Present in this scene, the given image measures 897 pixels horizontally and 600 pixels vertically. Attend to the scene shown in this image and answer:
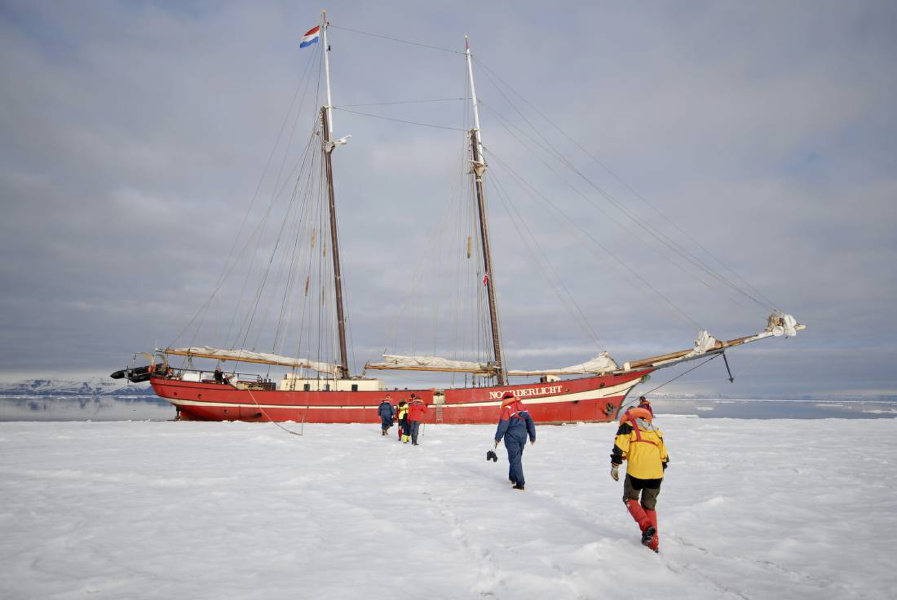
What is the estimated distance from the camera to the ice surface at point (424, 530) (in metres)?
4.47

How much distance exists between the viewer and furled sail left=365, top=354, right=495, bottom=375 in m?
28.8

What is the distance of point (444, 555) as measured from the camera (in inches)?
207

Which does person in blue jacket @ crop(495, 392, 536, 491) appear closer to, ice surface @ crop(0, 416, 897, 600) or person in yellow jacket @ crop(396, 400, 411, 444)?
ice surface @ crop(0, 416, 897, 600)

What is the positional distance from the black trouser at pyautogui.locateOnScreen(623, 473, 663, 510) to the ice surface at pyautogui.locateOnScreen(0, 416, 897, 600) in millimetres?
553

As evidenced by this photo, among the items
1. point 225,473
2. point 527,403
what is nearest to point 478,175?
point 527,403

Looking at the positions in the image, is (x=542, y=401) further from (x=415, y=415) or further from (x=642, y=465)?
(x=642, y=465)

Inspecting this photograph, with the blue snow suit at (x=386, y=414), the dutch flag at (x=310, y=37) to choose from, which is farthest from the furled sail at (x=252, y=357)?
the dutch flag at (x=310, y=37)

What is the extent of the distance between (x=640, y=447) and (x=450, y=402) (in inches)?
868

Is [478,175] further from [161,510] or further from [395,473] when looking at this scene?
[161,510]

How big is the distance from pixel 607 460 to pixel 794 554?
7.50 m

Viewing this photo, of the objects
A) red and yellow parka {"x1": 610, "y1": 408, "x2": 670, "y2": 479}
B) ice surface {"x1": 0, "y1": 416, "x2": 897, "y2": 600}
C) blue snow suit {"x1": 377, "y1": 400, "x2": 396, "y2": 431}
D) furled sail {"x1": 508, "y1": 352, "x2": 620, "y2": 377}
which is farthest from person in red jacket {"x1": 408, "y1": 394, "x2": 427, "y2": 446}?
furled sail {"x1": 508, "y1": 352, "x2": 620, "y2": 377}

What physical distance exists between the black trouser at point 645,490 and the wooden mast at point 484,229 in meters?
23.0

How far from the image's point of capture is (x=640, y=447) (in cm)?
586

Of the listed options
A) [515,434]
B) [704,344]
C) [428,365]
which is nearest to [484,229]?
[428,365]
